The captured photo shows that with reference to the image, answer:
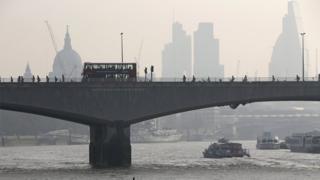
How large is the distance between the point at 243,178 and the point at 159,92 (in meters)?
31.3

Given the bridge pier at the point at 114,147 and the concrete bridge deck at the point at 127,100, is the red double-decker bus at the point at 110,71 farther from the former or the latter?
the bridge pier at the point at 114,147

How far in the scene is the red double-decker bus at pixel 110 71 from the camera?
521 feet

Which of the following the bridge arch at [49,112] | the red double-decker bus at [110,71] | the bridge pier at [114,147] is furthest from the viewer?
the red double-decker bus at [110,71]

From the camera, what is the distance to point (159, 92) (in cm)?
15188

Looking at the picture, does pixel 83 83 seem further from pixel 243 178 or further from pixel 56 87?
pixel 243 178

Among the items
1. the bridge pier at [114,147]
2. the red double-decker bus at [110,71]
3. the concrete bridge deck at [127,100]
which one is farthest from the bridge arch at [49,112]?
the red double-decker bus at [110,71]

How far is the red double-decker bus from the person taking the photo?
A: 6250 inches

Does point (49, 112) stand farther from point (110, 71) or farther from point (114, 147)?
point (110, 71)

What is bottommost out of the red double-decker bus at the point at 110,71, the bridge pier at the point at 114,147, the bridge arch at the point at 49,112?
the bridge pier at the point at 114,147

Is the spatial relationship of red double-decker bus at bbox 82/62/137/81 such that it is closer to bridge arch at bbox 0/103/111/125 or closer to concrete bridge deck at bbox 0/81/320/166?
concrete bridge deck at bbox 0/81/320/166

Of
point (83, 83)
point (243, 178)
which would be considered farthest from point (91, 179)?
point (83, 83)

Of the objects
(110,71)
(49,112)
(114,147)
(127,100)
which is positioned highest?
(110,71)

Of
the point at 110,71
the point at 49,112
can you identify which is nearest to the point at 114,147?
the point at 49,112

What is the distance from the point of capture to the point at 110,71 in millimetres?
159875
